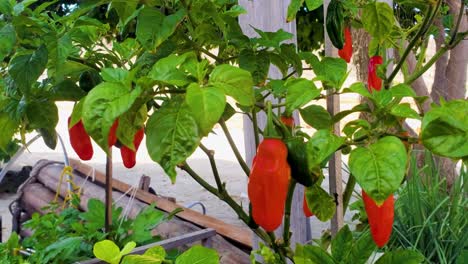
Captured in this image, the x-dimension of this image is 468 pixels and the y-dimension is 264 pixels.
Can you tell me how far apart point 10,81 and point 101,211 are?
102cm

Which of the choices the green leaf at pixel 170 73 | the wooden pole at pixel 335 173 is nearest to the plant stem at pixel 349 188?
the wooden pole at pixel 335 173

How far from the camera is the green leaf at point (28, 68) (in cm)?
84

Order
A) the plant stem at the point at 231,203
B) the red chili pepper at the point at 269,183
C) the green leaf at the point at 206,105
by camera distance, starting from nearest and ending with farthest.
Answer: the green leaf at the point at 206,105
the red chili pepper at the point at 269,183
the plant stem at the point at 231,203

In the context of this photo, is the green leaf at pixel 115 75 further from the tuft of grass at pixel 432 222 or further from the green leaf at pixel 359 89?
the tuft of grass at pixel 432 222

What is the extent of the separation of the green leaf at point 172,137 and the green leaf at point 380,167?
0.19 meters

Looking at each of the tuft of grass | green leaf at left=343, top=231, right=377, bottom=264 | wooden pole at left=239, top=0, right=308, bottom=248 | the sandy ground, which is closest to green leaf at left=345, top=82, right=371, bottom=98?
green leaf at left=343, top=231, right=377, bottom=264

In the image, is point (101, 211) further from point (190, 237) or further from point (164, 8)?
point (164, 8)

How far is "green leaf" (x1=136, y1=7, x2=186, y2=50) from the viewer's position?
80cm

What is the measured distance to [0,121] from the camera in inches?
36.8

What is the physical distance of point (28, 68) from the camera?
0.84 metres

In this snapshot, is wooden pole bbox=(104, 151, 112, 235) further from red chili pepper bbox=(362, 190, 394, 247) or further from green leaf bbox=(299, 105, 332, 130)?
red chili pepper bbox=(362, 190, 394, 247)

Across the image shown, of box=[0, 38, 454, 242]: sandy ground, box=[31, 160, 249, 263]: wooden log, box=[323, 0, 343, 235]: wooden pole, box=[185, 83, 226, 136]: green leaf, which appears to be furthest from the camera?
box=[0, 38, 454, 242]: sandy ground

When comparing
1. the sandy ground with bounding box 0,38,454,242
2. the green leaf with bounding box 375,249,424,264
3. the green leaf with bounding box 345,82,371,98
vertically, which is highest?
the green leaf with bounding box 345,82,371,98

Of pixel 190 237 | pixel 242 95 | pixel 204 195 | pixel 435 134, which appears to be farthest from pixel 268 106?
pixel 204 195
